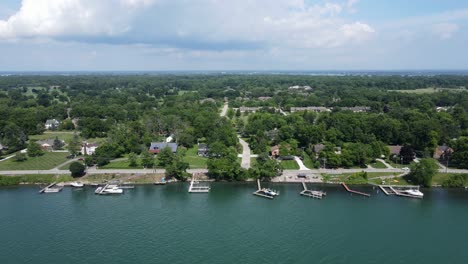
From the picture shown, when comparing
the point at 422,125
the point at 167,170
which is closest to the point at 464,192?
the point at 422,125

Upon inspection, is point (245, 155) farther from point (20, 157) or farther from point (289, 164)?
point (20, 157)

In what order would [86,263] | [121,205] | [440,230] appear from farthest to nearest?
[121,205] → [440,230] → [86,263]

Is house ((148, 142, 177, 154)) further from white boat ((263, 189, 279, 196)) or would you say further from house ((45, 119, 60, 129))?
house ((45, 119, 60, 129))

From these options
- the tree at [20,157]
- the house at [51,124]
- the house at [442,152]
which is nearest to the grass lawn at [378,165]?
the house at [442,152]

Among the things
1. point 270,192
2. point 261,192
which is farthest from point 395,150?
point 261,192

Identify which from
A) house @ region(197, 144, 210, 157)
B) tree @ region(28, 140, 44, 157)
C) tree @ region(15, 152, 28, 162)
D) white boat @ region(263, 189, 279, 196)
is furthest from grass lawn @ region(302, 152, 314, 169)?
tree @ region(15, 152, 28, 162)

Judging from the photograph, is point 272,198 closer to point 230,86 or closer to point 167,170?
point 167,170
